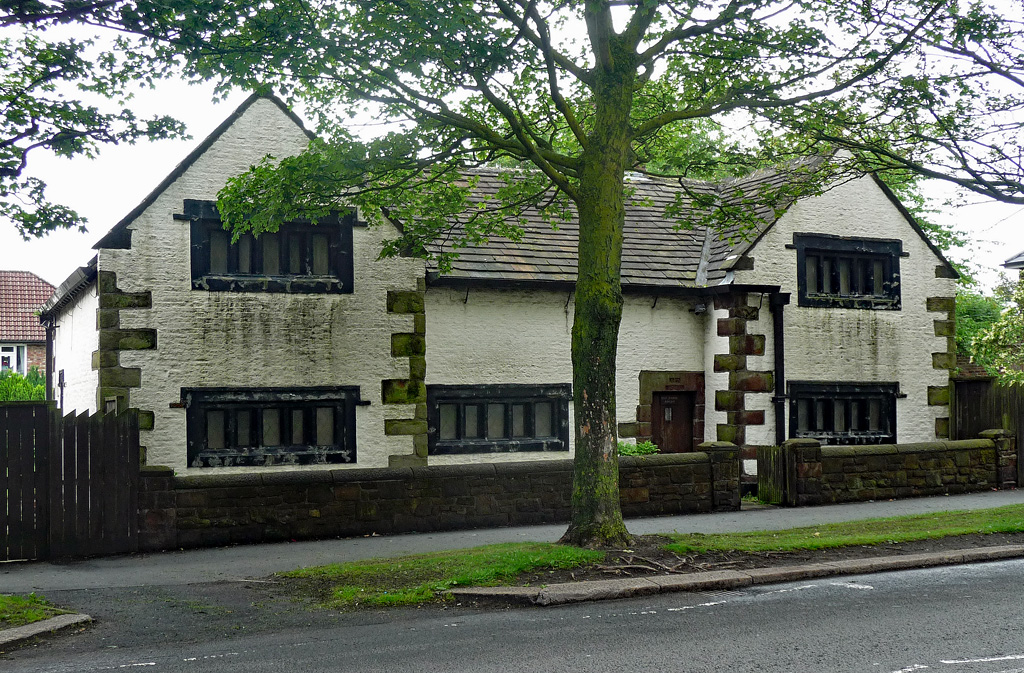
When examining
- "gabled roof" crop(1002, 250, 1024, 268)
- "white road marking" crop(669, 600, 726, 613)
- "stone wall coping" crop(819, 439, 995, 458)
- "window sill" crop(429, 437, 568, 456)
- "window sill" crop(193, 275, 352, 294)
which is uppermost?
"gabled roof" crop(1002, 250, 1024, 268)

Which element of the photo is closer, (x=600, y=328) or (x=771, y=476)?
(x=600, y=328)

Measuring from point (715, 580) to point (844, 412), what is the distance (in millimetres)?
11359

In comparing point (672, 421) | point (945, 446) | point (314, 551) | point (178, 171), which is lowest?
point (314, 551)

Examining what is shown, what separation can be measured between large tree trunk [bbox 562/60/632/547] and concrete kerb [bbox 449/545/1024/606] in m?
1.52

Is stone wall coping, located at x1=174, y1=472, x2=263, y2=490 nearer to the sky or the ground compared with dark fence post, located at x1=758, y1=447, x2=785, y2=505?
nearer to the sky

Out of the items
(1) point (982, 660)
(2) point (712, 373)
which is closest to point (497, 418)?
(2) point (712, 373)

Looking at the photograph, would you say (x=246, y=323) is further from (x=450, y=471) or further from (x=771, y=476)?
(x=771, y=476)

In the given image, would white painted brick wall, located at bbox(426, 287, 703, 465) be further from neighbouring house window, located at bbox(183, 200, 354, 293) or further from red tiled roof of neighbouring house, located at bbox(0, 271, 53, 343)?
red tiled roof of neighbouring house, located at bbox(0, 271, 53, 343)

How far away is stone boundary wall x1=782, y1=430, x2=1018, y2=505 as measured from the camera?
55.2ft

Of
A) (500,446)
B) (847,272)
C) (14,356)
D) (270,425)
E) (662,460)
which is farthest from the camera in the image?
(14,356)

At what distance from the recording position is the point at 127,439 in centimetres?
1283

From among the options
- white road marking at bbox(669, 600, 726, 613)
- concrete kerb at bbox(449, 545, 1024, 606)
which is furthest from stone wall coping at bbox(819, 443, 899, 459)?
white road marking at bbox(669, 600, 726, 613)

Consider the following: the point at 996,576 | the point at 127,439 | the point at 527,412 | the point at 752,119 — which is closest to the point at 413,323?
the point at 527,412

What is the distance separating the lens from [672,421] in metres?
19.4
